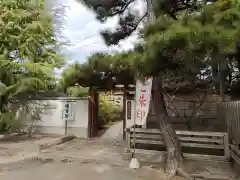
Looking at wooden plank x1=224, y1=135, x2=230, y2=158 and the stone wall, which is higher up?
the stone wall

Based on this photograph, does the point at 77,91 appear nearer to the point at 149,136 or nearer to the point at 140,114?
A: the point at 149,136

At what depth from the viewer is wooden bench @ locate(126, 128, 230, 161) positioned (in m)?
5.81

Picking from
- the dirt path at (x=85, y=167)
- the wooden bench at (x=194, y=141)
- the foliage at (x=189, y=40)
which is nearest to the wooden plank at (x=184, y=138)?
the wooden bench at (x=194, y=141)

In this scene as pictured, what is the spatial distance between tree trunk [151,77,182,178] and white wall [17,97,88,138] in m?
4.49

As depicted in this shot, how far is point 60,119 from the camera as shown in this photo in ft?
31.8

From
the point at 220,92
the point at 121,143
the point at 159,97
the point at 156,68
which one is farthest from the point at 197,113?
the point at 156,68

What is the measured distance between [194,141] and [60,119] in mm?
5647

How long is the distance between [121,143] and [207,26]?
5933 millimetres

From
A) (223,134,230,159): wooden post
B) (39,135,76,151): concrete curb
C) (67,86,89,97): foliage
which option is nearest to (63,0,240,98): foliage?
(223,134,230,159): wooden post

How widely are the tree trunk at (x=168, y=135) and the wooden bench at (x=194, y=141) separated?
0.96 metres

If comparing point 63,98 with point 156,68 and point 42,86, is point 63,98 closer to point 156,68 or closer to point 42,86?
point 42,86

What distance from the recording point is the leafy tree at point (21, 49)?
8.70m

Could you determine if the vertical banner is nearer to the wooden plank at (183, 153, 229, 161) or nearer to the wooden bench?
the wooden bench

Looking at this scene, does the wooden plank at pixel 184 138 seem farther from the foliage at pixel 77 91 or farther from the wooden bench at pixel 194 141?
the foliage at pixel 77 91
